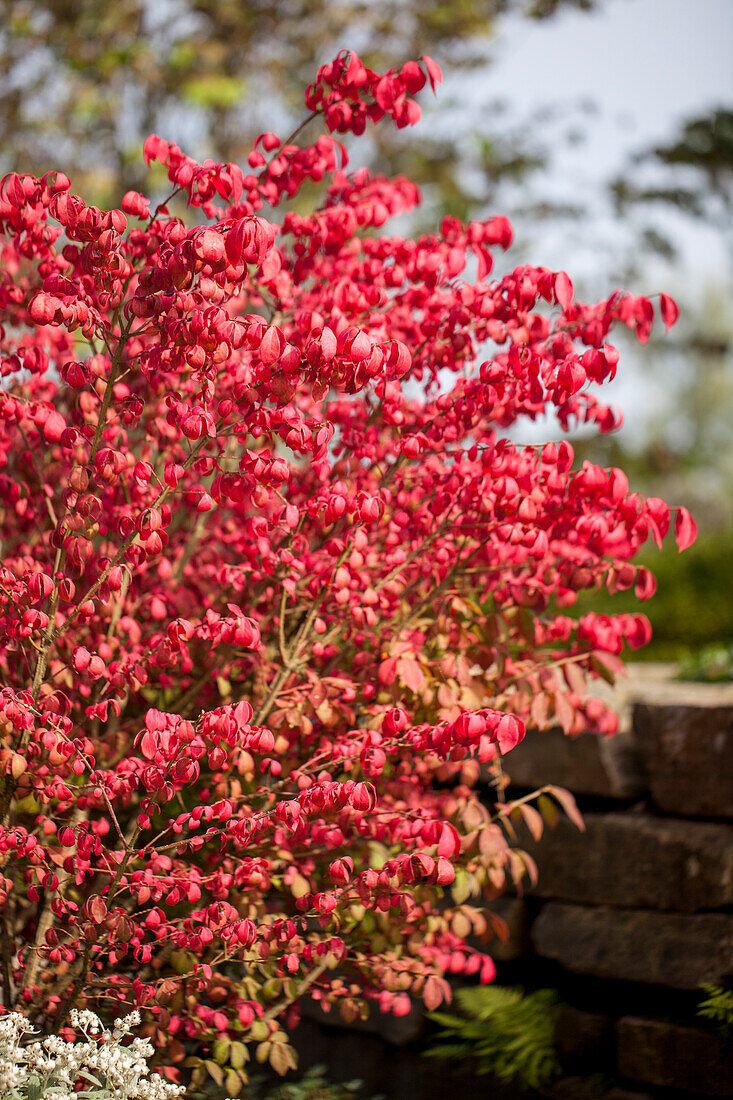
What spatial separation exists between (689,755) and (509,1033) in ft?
4.07

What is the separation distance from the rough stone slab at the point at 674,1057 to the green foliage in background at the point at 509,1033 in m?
0.30

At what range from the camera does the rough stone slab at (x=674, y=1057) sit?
294 cm

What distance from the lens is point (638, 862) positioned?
129 inches

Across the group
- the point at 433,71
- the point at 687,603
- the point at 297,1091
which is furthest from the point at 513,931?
the point at 687,603

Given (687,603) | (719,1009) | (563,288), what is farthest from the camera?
(687,603)

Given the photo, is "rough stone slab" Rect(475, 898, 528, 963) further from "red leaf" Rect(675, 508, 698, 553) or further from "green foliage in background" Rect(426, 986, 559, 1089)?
"red leaf" Rect(675, 508, 698, 553)

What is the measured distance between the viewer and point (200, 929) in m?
2.09

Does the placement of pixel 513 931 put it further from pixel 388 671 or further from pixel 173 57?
pixel 173 57

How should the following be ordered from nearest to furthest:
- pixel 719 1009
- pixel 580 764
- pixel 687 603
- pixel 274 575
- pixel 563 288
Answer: pixel 563 288, pixel 274 575, pixel 719 1009, pixel 580 764, pixel 687 603

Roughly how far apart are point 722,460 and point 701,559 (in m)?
21.8

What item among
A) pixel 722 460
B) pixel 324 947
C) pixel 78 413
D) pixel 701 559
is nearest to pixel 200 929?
pixel 324 947

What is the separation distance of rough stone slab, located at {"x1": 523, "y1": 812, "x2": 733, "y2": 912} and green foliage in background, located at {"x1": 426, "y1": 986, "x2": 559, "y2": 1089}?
40cm

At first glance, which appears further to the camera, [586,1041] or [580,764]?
[580,764]

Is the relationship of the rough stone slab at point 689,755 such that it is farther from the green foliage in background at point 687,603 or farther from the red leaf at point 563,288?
the green foliage in background at point 687,603
